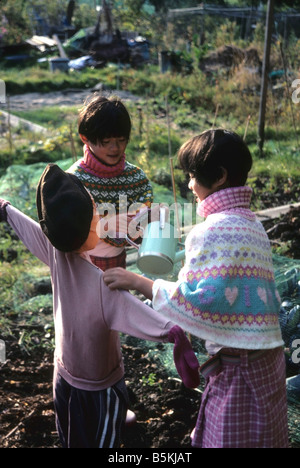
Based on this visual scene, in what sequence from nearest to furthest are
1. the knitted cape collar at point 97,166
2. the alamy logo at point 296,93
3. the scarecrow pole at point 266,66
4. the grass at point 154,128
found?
the knitted cape collar at point 97,166, the grass at point 154,128, the scarecrow pole at point 266,66, the alamy logo at point 296,93

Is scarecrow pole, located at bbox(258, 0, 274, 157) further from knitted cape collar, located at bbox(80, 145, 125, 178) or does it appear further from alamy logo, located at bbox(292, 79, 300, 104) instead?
knitted cape collar, located at bbox(80, 145, 125, 178)

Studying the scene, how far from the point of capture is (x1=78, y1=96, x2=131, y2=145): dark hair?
6.81 feet

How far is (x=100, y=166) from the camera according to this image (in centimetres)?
222

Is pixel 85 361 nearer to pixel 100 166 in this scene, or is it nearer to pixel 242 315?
pixel 242 315

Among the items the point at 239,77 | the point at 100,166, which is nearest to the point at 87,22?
the point at 239,77

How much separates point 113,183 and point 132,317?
917 mm

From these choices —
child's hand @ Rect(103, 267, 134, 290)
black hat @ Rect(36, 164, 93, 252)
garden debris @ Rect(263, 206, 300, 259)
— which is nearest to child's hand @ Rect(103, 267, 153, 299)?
child's hand @ Rect(103, 267, 134, 290)

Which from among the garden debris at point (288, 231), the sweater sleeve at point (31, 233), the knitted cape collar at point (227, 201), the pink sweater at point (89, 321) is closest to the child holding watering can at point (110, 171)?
the sweater sleeve at point (31, 233)

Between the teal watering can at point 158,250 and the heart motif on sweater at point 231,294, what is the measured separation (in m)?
0.23

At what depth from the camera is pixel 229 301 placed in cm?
143

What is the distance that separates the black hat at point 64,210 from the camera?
59.8 inches

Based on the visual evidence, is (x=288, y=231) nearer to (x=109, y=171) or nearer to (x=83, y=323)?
(x=109, y=171)

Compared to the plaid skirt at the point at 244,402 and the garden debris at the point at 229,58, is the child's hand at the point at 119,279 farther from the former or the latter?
the garden debris at the point at 229,58

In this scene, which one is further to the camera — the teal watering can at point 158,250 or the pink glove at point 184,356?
the teal watering can at point 158,250
